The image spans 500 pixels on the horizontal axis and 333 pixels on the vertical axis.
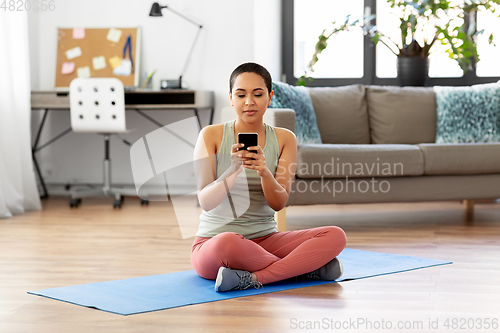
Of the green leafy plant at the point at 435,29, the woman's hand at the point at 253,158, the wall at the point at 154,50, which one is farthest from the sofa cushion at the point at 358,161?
the wall at the point at 154,50

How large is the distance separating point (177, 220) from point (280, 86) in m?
0.94

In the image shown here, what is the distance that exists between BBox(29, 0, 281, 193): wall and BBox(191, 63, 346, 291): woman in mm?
2406

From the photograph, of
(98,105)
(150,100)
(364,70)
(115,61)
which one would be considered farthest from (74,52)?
(364,70)

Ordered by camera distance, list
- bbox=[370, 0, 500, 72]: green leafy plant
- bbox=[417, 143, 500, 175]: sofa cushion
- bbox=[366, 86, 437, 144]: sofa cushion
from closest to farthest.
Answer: bbox=[417, 143, 500, 175]: sofa cushion → bbox=[366, 86, 437, 144]: sofa cushion → bbox=[370, 0, 500, 72]: green leafy plant

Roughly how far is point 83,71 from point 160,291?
2.96 m

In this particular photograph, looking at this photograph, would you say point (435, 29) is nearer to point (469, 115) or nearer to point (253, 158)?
point (469, 115)

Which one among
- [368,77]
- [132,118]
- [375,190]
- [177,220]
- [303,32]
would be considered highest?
[303,32]

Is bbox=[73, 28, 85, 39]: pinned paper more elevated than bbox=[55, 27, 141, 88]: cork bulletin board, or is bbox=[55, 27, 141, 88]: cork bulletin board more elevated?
bbox=[73, 28, 85, 39]: pinned paper

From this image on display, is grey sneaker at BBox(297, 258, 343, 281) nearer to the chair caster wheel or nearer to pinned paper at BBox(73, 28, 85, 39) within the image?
the chair caster wheel

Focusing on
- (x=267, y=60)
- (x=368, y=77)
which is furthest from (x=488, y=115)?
(x=267, y=60)

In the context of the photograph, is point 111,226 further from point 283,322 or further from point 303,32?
point 303,32

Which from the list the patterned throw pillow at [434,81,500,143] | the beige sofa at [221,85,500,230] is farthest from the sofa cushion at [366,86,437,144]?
the beige sofa at [221,85,500,230]

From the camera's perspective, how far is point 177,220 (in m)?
3.27

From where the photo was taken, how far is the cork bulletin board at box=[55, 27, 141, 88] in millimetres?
4297
